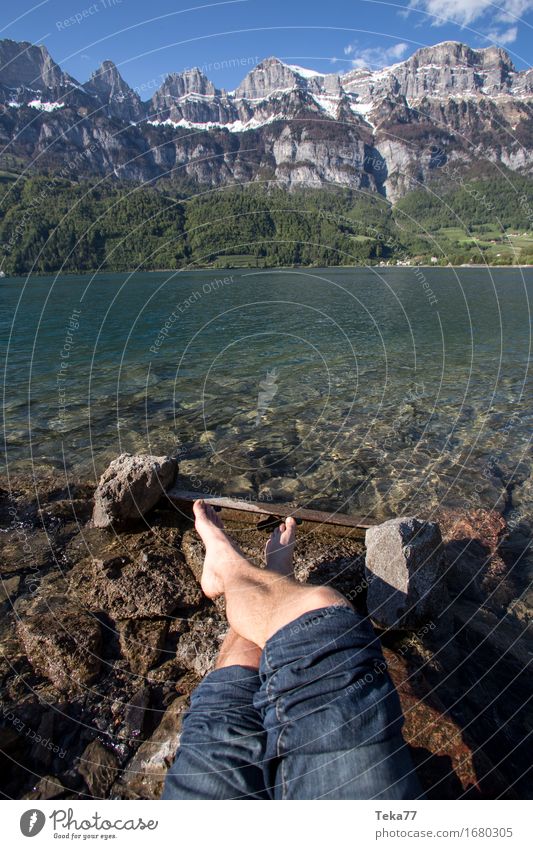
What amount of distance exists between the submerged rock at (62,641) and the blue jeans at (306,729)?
72.0 inches

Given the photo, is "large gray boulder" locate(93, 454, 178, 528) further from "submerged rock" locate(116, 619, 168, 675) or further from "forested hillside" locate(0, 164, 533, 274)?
"forested hillside" locate(0, 164, 533, 274)

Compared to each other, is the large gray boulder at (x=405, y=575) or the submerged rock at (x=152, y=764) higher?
the large gray boulder at (x=405, y=575)

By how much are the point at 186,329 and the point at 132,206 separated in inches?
2537

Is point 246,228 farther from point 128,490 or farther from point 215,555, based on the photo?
point 215,555

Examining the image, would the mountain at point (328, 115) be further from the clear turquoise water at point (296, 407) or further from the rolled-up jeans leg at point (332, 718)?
the rolled-up jeans leg at point (332, 718)

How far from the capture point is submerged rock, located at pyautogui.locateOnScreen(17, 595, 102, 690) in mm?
4402

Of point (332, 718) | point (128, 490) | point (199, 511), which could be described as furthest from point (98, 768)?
point (128, 490)

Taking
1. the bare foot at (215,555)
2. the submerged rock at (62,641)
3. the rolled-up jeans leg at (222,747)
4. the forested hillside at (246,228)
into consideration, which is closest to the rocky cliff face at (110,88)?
the bare foot at (215,555)

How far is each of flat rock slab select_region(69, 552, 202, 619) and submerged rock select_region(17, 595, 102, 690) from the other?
26 cm

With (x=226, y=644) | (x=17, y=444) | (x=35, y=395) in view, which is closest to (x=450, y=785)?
(x=226, y=644)

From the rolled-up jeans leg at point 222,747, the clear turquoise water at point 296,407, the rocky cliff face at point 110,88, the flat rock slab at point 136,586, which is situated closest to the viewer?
the rolled-up jeans leg at point 222,747

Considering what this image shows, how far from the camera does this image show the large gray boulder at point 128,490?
Answer: 6750mm

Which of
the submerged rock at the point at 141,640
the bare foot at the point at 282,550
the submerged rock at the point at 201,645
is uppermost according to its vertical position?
the bare foot at the point at 282,550

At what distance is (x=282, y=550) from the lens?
5.14 meters
